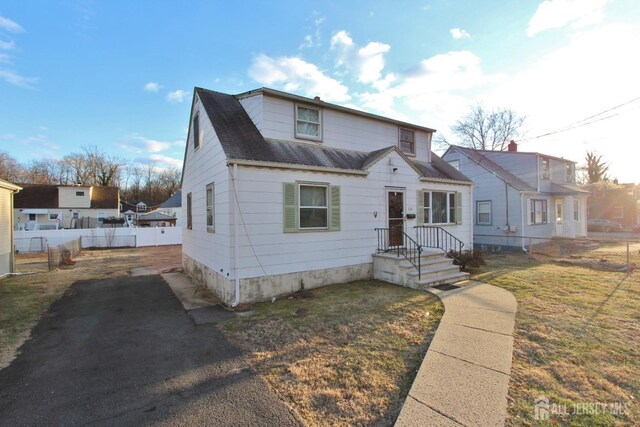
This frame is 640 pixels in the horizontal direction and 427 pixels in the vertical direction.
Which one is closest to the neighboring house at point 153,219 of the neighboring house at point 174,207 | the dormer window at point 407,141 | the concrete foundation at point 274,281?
the neighboring house at point 174,207

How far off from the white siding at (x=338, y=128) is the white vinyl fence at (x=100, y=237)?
17.9 m

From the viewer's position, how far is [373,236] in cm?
954

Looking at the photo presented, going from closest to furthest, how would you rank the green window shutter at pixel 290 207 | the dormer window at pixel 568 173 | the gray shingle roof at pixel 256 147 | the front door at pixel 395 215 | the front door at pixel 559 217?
the gray shingle roof at pixel 256 147
the green window shutter at pixel 290 207
the front door at pixel 395 215
the front door at pixel 559 217
the dormer window at pixel 568 173

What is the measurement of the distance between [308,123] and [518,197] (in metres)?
13.3

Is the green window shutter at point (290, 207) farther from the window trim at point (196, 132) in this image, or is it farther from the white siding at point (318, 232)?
the window trim at point (196, 132)

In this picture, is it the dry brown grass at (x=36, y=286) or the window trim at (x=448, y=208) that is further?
the window trim at (x=448, y=208)

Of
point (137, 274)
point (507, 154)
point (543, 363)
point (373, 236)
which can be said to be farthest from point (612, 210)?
point (137, 274)

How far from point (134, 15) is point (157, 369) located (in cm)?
1004

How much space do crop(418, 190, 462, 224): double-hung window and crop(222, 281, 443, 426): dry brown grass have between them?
4281 millimetres

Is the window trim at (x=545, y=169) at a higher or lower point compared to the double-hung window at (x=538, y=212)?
higher

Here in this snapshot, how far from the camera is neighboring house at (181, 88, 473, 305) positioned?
731 centimetres

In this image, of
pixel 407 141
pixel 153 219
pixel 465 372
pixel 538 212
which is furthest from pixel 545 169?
pixel 153 219

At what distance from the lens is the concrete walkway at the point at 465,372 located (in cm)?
289

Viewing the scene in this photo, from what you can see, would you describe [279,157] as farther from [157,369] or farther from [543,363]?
[543,363]
